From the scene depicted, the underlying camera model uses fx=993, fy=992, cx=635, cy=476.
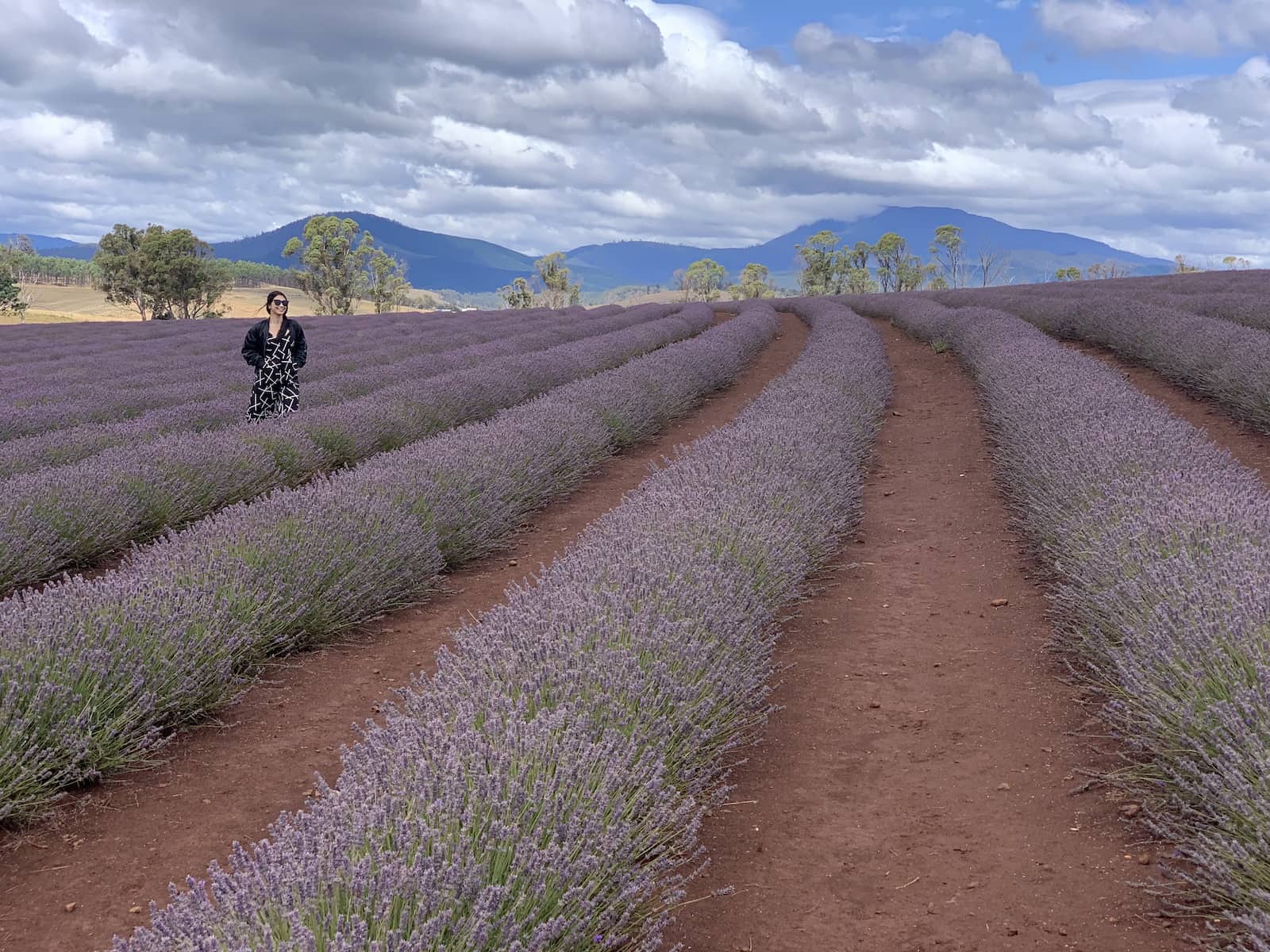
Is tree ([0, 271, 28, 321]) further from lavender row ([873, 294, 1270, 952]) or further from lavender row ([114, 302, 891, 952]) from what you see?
lavender row ([114, 302, 891, 952])

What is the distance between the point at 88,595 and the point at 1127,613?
348cm

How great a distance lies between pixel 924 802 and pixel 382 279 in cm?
6897

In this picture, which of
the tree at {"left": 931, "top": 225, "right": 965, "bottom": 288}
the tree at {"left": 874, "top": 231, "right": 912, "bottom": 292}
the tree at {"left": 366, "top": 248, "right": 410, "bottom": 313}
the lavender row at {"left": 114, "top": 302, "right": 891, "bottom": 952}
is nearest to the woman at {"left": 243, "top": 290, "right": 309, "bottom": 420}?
the lavender row at {"left": 114, "top": 302, "right": 891, "bottom": 952}

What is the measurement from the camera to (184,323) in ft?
86.6

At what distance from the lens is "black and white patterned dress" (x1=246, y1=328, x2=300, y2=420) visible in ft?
25.6

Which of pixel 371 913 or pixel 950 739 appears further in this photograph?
pixel 950 739

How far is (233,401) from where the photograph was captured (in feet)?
31.0

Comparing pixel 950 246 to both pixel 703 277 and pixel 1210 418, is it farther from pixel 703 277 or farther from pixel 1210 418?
pixel 1210 418

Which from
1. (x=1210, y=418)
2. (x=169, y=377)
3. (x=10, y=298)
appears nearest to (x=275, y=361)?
(x=169, y=377)

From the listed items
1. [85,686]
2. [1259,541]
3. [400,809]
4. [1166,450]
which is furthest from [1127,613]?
[85,686]

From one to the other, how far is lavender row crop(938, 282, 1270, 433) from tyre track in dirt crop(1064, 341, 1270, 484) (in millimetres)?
73

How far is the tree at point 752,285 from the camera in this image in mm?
91375

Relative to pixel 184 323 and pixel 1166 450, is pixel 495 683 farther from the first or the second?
pixel 184 323

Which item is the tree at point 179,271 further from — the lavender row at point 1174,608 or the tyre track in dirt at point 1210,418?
the lavender row at point 1174,608
